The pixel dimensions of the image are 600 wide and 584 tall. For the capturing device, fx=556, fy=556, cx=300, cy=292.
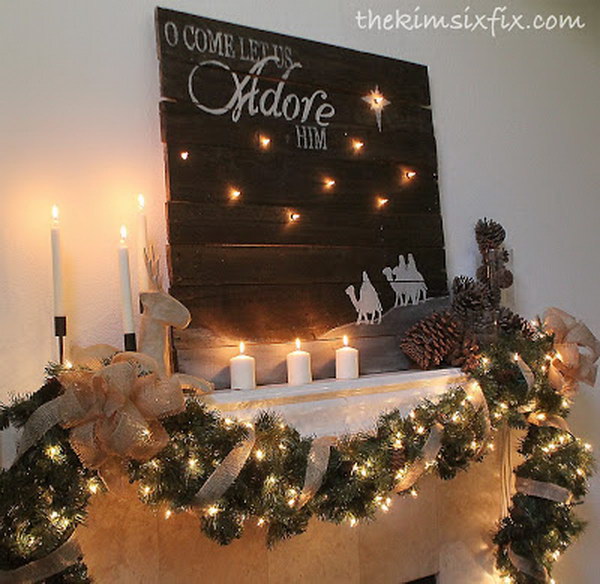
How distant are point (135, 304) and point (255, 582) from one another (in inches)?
26.0

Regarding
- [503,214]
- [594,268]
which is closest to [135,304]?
[503,214]

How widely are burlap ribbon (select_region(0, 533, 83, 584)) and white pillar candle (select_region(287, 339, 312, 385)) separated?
1.80 feet

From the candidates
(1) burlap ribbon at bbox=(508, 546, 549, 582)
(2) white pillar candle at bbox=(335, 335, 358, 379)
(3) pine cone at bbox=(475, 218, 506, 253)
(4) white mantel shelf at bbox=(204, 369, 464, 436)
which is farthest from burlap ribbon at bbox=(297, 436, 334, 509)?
(3) pine cone at bbox=(475, 218, 506, 253)

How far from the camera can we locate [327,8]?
155 centimetres

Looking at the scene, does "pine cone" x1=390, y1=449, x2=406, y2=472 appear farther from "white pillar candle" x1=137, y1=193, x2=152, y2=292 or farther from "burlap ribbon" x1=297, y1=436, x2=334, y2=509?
"white pillar candle" x1=137, y1=193, x2=152, y2=292

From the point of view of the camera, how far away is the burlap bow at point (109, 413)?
877 mm

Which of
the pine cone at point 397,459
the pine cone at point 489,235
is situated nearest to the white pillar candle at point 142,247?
the pine cone at point 397,459

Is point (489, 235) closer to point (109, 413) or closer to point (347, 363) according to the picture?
point (347, 363)

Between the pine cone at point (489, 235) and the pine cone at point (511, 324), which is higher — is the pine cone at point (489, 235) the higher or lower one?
the higher one

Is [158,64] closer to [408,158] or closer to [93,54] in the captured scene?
[93,54]

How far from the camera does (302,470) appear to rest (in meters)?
1.05

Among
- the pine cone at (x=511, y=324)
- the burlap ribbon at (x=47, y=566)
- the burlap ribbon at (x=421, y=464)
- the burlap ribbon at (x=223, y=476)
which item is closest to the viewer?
the burlap ribbon at (x=47, y=566)

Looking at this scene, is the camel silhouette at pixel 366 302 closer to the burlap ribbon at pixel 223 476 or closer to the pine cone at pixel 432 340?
the pine cone at pixel 432 340

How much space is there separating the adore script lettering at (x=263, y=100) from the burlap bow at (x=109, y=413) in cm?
72
